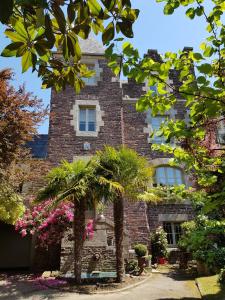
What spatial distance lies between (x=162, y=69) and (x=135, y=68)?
315 mm

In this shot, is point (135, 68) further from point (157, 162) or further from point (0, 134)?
point (157, 162)

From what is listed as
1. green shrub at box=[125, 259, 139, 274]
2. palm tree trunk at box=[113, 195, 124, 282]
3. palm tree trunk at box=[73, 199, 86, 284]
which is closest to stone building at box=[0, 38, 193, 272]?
green shrub at box=[125, 259, 139, 274]

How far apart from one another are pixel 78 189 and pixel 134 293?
3.25 meters

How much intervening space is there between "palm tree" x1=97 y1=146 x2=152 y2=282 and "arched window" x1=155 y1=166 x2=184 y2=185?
18.6 ft

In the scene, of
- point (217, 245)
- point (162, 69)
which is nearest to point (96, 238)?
point (217, 245)

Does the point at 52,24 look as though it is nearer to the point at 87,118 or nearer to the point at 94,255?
the point at 94,255

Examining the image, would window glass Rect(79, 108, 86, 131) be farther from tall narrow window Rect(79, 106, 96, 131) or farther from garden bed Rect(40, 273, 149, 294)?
garden bed Rect(40, 273, 149, 294)

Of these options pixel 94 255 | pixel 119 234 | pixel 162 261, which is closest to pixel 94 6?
pixel 119 234

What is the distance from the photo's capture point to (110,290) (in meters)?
8.16

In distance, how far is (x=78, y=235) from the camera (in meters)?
9.10

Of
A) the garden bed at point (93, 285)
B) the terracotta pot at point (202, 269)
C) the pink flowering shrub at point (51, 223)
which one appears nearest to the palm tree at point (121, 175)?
the garden bed at point (93, 285)

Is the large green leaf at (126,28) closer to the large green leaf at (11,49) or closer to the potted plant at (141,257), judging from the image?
the large green leaf at (11,49)

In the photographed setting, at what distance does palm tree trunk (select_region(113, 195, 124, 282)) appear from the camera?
355 inches

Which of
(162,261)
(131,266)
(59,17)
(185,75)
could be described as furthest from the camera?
(162,261)
